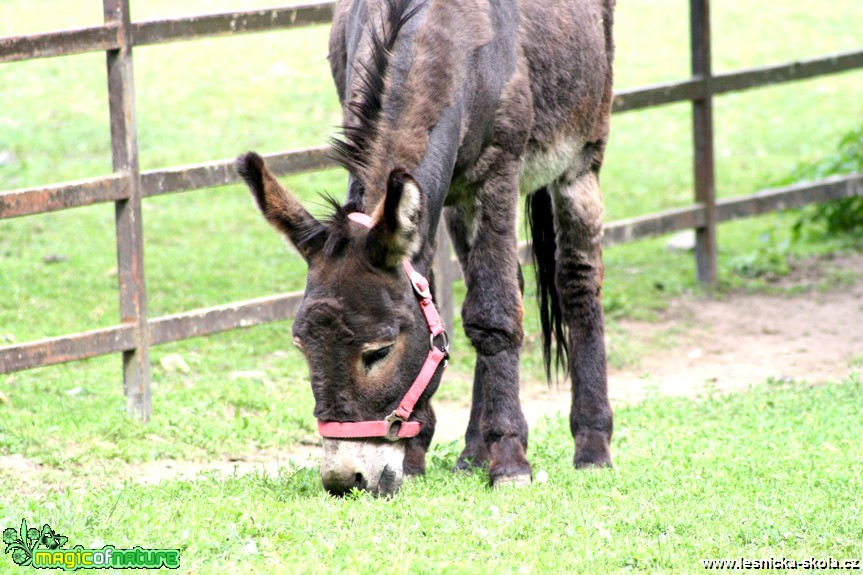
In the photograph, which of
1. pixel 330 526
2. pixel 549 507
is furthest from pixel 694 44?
pixel 330 526

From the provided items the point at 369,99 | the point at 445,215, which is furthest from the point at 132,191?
the point at 369,99

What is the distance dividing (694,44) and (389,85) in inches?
216

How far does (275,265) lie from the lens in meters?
9.12

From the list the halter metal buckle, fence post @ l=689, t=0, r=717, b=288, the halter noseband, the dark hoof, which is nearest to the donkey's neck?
the halter noseband

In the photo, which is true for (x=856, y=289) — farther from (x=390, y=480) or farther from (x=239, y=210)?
(x=390, y=480)

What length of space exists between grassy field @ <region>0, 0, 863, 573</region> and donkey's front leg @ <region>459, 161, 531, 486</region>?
0.20m

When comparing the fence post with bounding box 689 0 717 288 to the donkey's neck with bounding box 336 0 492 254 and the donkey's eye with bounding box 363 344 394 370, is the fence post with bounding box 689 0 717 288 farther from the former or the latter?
the donkey's eye with bounding box 363 344 394 370

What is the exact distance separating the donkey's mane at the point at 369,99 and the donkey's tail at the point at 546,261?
1614mm

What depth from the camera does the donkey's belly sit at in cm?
515

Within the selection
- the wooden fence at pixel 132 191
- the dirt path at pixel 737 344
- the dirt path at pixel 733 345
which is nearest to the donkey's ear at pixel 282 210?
the dirt path at pixel 733 345

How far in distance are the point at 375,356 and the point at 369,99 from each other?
3.31ft

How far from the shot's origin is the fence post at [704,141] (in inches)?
363

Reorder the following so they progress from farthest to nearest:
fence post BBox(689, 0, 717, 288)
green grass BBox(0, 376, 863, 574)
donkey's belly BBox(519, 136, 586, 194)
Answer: fence post BBox(689, 0, 717, 288), donkey's belly BBox(519, 136, 586, 194), green grass BBox(0, 376, 863, 574)

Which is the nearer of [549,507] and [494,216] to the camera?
[549,507]
